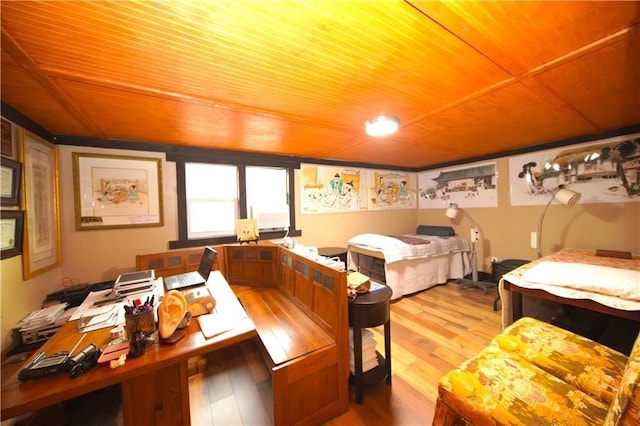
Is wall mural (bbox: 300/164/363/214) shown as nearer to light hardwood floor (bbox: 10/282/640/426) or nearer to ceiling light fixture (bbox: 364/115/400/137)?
ceiling light fixture (bbox: 364/115/400/137)

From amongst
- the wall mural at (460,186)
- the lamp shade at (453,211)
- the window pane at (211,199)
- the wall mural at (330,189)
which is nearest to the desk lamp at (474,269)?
the lamp shade at (453,211)

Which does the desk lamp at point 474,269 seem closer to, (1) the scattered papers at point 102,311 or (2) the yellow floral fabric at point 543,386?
(2) the yellow floral fabric at point 543,386

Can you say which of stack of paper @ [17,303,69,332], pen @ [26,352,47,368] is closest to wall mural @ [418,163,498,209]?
pen @ [26,352,47,368]

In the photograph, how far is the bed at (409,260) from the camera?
3234 mm

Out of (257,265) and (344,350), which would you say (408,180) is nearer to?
(257,265)

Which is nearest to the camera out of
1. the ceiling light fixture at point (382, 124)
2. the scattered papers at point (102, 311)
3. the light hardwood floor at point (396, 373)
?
the scattered papers at point (102, 311)

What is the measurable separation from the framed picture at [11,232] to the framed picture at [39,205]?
0.29 feet

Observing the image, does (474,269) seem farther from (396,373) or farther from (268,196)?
(268,196)

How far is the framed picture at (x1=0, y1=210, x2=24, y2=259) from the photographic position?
1482 millimetres

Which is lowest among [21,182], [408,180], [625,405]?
[625,405]

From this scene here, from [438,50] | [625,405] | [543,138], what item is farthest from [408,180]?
[625,405]

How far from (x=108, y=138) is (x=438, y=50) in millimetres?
3109

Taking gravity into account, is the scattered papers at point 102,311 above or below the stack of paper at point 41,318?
above

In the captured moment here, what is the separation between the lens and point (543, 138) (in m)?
2.88
